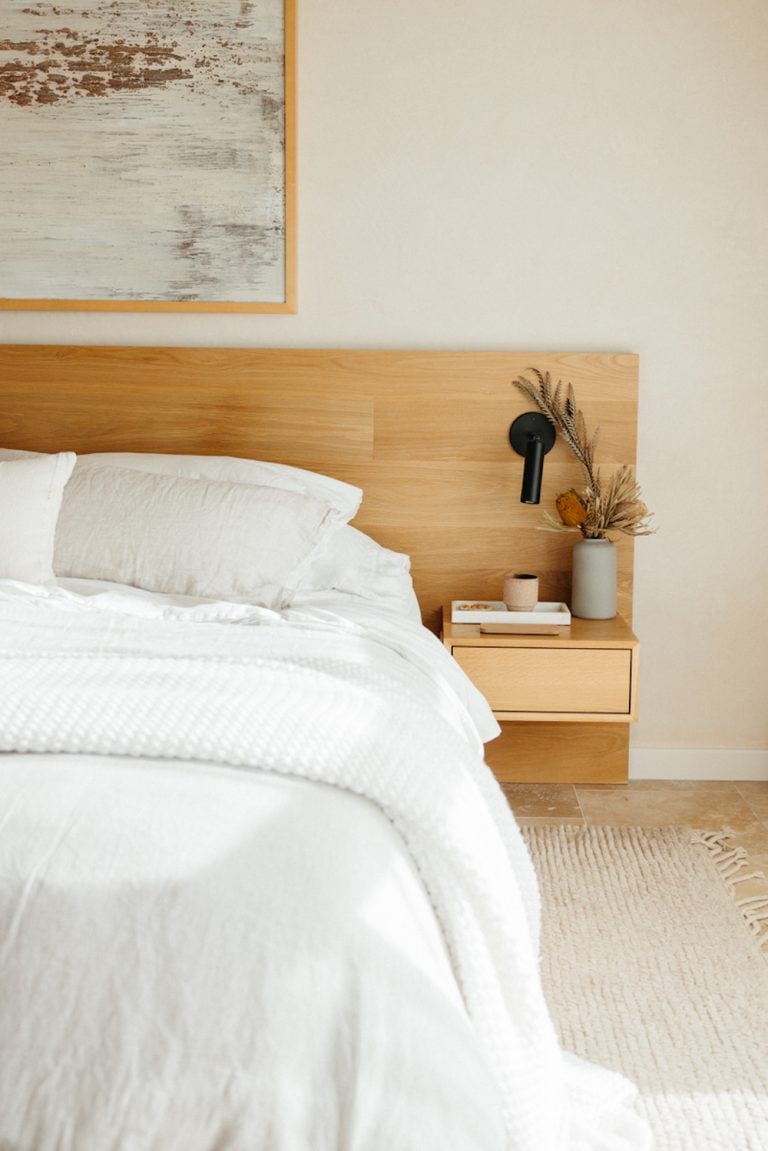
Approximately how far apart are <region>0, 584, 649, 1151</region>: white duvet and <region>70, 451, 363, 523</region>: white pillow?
3.94 feet

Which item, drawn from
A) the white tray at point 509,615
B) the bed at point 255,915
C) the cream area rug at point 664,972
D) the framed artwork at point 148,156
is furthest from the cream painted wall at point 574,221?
the bed at point 255,915

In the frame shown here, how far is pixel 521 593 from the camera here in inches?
105

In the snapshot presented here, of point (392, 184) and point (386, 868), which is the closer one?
point (386, 868)

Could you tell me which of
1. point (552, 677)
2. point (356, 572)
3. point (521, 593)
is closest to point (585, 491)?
point (521, 593)

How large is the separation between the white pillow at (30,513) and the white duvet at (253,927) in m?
0.93

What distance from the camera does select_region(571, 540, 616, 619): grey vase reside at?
2701 mm

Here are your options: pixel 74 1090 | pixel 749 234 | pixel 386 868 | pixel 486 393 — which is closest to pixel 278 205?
pixel 486 393

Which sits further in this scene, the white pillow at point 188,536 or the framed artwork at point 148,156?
the framed artwork at point 148,156

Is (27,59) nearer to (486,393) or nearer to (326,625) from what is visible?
(486,393)

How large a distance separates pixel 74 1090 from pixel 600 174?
249 cm

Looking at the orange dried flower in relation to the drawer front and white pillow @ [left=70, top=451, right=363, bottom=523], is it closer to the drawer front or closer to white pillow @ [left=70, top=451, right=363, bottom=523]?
the drawer front

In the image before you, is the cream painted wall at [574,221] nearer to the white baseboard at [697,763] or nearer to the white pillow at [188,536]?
the white baseboard at [697,763]

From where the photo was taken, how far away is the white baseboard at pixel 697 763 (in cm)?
296

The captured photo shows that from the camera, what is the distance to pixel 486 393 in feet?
9.22
